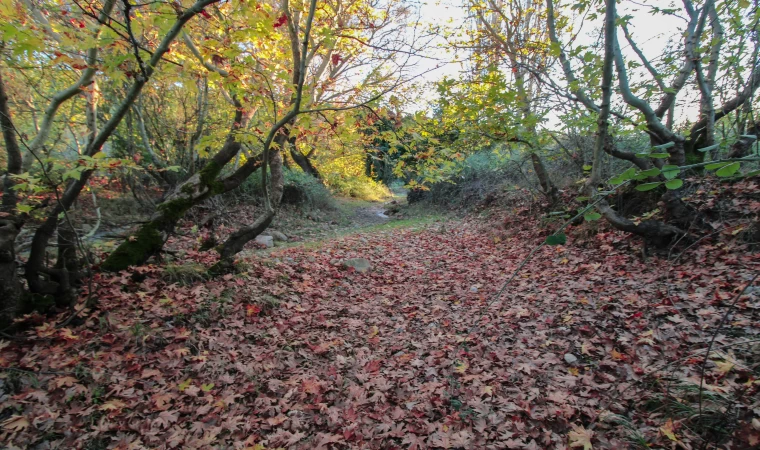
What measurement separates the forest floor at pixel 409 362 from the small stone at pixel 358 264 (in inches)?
47.2

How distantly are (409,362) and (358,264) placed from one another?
3.55m

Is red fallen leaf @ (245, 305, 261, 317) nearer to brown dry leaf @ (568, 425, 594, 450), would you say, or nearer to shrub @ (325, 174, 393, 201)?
brown dry leaf @ (568, 425, 594, 450)

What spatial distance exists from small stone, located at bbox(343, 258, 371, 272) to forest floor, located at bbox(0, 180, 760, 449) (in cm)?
120

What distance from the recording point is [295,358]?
426cm

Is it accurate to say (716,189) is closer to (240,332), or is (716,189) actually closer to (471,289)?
(471,289)

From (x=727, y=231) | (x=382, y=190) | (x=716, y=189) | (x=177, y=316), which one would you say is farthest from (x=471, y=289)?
(x=382, y=190)

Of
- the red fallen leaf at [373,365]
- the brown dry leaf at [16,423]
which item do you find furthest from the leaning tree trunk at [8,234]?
the red fallen leaf at [373,365]

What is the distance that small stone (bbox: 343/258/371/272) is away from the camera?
7340 mm

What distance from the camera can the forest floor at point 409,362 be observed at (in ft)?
9.43


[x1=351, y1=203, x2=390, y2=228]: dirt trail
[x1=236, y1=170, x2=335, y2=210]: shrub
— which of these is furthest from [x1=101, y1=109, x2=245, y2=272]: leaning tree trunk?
[x1=351, y1=203, x2=390, y2=228]: dirt trail

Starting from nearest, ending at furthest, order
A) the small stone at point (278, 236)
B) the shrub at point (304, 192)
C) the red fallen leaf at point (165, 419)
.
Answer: the red fallen leaf at point (165, 419) → the small stone at point (278, 236) → the shrub at point (304, 192)

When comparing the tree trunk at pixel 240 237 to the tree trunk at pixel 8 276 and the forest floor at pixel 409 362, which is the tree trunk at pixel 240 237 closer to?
the forest floor at pixel 409 362

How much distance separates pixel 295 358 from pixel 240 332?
0.91 m

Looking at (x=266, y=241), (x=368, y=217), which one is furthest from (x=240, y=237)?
(x=368, y=217)
